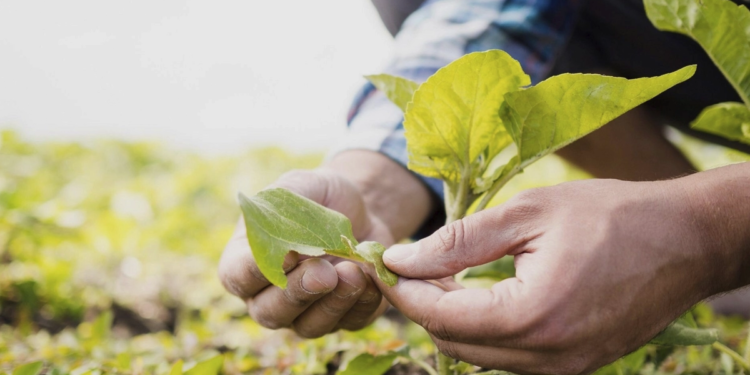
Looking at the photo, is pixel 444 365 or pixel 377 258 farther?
pixel 444 365

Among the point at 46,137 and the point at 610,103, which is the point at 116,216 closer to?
the point at 610,103

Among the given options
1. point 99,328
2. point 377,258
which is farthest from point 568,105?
point 99,328

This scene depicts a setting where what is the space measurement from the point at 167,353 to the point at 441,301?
101 cm

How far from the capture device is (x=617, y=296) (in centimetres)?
73

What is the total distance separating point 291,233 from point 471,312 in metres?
0.28

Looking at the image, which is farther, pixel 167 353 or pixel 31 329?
pixel 31 329

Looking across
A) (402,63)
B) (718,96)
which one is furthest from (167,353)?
(718,96)

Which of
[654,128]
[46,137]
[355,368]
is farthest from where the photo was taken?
[46,137]

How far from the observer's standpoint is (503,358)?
78 centimetres

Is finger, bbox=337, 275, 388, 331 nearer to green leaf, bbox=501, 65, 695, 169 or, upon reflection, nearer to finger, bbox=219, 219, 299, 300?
finger, bbox=219, 219, 299, 300

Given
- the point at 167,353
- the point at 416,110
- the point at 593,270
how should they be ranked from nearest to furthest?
1. the point at 593,270
2. the point at 416,110
3. the point at 167,353

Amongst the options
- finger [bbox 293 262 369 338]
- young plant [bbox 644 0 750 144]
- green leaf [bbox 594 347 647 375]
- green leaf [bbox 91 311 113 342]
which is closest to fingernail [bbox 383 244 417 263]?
finger [bbox 293 262 369 338]

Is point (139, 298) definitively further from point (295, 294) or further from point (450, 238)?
point (450, 238)

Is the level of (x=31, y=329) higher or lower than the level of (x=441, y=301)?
lower
